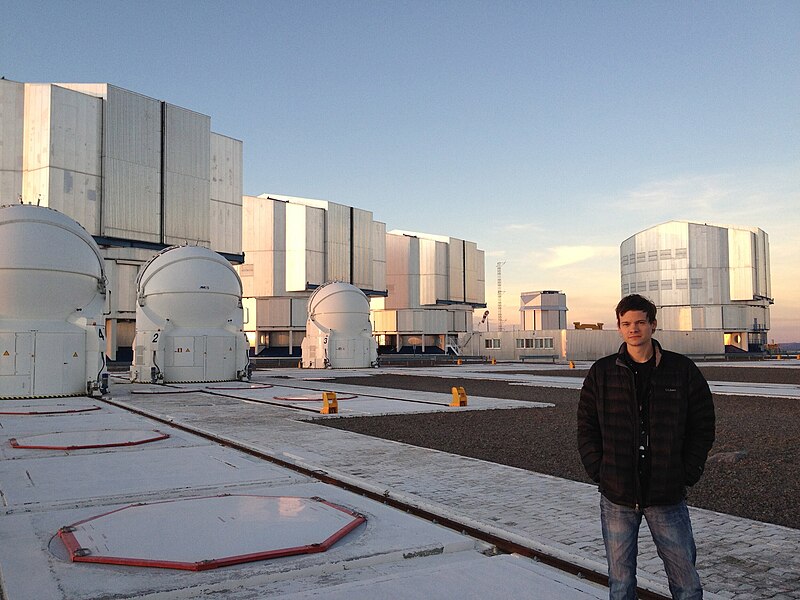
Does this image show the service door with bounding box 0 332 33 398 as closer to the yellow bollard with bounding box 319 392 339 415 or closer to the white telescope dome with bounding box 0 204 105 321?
the white telescope dome with bounding box 0 204 105 321

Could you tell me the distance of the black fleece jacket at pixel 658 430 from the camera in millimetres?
3336

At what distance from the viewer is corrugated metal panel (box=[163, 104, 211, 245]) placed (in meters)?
50.3

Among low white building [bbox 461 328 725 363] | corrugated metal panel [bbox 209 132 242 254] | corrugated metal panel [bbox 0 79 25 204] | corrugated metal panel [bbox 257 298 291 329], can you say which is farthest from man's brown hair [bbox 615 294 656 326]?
corrugated metal panel [bbox 257 298 291 329]

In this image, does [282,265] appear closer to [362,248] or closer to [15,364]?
[362,248]

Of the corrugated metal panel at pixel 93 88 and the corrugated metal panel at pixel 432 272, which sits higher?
the corrugated metal panel at pixel 93 88

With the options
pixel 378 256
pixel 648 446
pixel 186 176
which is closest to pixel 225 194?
pixel 186 176

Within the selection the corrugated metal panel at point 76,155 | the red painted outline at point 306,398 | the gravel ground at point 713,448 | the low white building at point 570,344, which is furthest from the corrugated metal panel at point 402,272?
the gravel ground at point 713,448

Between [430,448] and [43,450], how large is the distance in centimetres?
619

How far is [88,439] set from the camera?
11.7m

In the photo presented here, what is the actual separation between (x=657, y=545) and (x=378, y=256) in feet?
240

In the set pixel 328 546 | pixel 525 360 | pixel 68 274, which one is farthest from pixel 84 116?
pixel 328 546

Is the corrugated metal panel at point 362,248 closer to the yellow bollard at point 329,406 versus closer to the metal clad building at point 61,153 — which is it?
the metal clad building at point 61,153

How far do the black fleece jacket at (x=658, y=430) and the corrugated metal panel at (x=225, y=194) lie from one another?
5423 cm

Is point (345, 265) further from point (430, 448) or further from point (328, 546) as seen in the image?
point (328, 546)
